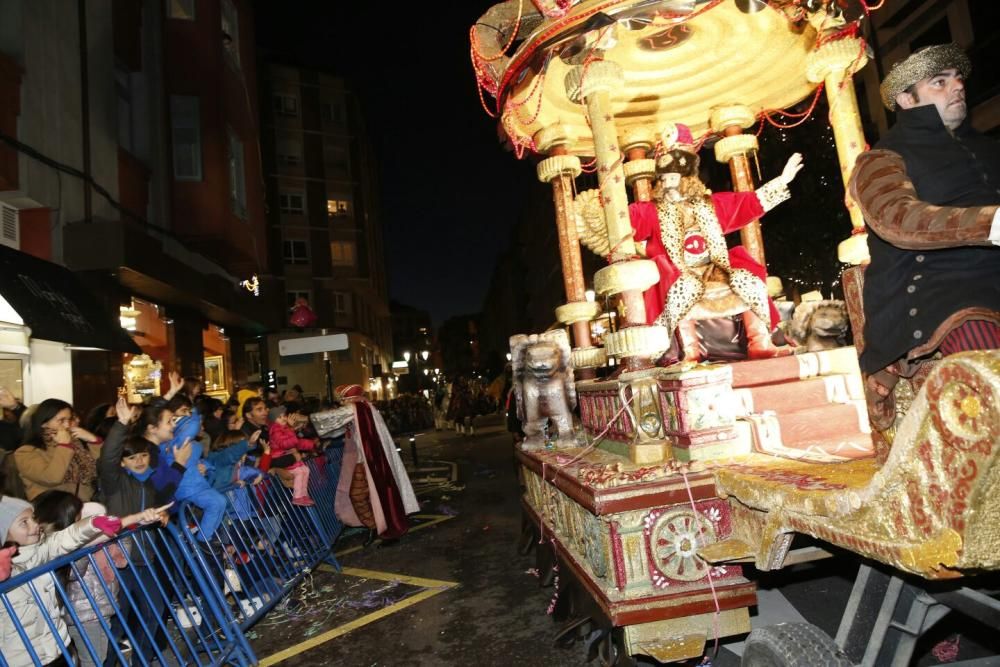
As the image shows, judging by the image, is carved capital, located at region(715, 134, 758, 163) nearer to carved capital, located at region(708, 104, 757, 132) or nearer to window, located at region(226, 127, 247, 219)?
carved capital, located at region(708, 104, 757, 132)

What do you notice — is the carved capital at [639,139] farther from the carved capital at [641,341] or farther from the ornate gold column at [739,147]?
the carved capital at [641,341]

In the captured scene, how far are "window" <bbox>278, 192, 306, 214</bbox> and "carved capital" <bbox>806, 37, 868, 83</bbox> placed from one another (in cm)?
3292

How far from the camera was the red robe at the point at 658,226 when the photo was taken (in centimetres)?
500

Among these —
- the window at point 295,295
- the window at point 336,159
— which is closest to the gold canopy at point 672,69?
the window at point 295,295

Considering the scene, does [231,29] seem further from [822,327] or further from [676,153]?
[822,327]

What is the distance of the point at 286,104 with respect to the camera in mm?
35031

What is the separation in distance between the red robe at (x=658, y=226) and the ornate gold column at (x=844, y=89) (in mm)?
750

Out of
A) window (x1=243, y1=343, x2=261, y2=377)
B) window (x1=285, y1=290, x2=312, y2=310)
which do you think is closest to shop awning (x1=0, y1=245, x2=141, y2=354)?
window (x1=243, y1=343, x2=261, y2=377)

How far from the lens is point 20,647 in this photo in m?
3.33

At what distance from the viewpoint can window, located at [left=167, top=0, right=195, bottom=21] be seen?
42.7ft

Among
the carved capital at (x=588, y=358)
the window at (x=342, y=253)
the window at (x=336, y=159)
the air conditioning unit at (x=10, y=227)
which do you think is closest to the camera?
the carved capital at (x=588, y=358)

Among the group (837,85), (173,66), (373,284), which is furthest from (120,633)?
(373,284)

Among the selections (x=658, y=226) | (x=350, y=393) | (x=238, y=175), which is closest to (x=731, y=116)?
(x=658, y=226)

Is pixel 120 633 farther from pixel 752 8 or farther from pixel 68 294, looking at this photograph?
pixel 752 8
